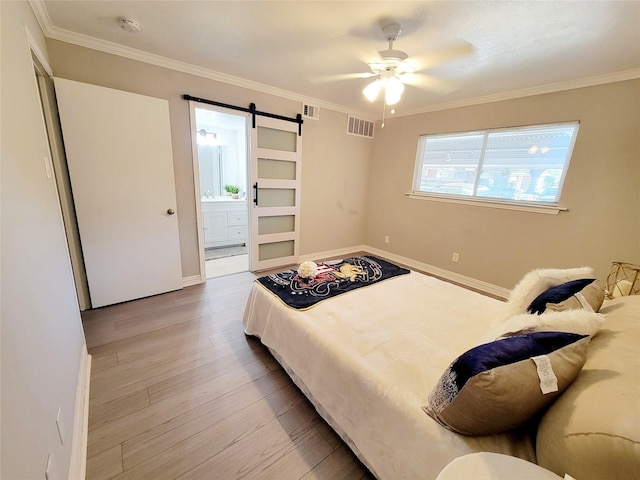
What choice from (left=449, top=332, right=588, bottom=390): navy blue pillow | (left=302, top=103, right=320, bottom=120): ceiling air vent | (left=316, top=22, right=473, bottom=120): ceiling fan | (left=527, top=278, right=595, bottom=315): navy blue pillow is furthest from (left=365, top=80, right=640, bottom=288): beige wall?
(left=449, top=332, right=588, bottom=390): navy blue pillow

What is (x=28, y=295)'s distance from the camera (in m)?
0.92

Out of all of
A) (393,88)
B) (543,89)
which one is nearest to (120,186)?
(393,88)

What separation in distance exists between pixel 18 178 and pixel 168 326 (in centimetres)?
166

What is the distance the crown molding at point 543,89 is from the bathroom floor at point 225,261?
11.8 ft

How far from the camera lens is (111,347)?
199 centimetres

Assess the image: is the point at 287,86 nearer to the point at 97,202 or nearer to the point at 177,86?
the point at 177,86

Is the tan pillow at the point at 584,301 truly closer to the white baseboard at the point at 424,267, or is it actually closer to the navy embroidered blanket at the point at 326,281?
the navy embroidered blanket at the point at 326,281

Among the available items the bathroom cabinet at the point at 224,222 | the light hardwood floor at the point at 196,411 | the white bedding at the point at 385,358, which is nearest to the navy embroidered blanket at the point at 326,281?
the white bedding at the point at 385,358

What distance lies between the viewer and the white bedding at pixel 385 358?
3.17 feet

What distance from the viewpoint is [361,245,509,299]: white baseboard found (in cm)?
328

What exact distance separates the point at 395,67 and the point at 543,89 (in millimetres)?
1915

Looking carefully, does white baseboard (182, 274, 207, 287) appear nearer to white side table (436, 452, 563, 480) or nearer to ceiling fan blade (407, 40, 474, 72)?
white side table (436, 452, 563, 480)

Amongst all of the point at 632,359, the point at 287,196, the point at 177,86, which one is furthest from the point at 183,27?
the point at 632,359

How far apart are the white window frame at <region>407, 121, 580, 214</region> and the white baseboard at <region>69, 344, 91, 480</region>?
414 centimetres
